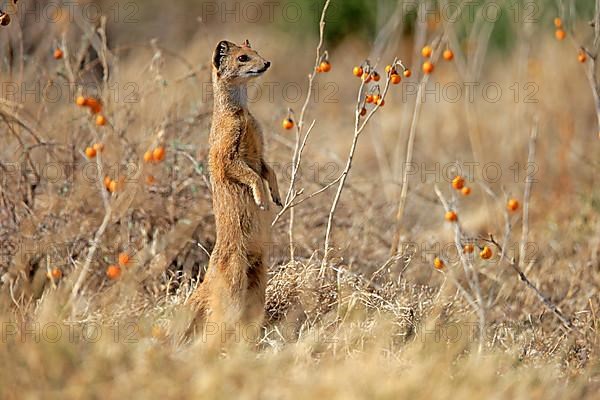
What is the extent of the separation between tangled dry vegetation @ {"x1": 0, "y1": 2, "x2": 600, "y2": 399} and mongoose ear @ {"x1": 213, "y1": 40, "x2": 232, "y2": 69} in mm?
600

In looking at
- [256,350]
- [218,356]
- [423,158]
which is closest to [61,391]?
[218,356]

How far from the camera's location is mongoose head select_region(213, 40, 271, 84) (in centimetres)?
465

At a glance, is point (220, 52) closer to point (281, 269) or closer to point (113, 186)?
point (113, 186)

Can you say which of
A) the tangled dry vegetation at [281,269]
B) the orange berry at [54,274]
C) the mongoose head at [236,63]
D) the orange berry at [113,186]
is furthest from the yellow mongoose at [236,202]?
the orange berry at [54,274]

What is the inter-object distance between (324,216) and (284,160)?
0.71 m

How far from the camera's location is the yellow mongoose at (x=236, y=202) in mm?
4598

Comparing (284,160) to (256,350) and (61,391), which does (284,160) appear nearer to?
(256,350)

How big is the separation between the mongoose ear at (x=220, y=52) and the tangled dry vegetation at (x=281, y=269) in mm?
600

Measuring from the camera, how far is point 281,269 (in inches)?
209

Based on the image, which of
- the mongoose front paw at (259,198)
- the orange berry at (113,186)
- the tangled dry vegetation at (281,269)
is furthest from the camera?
the orange berry at (113,186)

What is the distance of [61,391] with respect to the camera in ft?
10.7

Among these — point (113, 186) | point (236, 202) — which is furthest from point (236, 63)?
point (113, 186)

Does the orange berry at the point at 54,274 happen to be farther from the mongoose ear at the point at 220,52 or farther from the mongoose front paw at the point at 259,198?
the mongoose ear at the point at 220,52

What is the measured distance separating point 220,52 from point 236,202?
748mm
